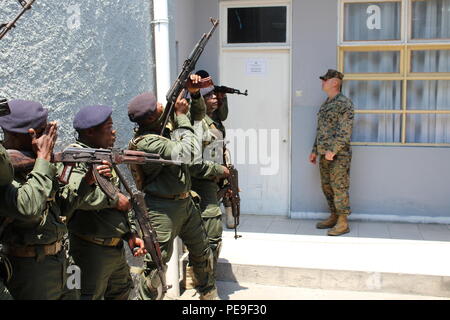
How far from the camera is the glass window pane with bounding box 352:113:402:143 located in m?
6.54

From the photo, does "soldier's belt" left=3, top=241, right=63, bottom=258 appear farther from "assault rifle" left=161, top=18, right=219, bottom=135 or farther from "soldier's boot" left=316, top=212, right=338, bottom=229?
"soldier's boot" left=316, top=212, right=338, bottom=229

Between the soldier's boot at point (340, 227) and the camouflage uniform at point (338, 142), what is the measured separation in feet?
0.23

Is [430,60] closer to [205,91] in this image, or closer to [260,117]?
[260,117]

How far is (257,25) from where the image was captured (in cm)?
668

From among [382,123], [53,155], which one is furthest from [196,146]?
[382,123]

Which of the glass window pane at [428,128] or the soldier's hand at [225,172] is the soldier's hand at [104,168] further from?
the glass window pane at [428,128]

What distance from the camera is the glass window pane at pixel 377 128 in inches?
257

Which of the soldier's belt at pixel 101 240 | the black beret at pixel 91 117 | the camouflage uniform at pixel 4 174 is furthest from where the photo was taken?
the soldier's belt at pixel 101 240

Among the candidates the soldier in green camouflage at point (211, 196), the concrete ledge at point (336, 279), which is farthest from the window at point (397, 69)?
the soldier in green camouflage at point (211, 196)

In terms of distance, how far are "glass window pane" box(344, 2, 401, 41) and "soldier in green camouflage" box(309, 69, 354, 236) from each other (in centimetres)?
75

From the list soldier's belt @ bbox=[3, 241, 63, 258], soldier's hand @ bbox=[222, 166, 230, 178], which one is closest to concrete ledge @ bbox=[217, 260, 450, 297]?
soldier's hand @ bbox=[222, 166, 230, 178]

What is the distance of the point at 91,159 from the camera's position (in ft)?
9.06

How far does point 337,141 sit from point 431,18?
193cm

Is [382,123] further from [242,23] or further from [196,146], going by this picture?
[196,146]
